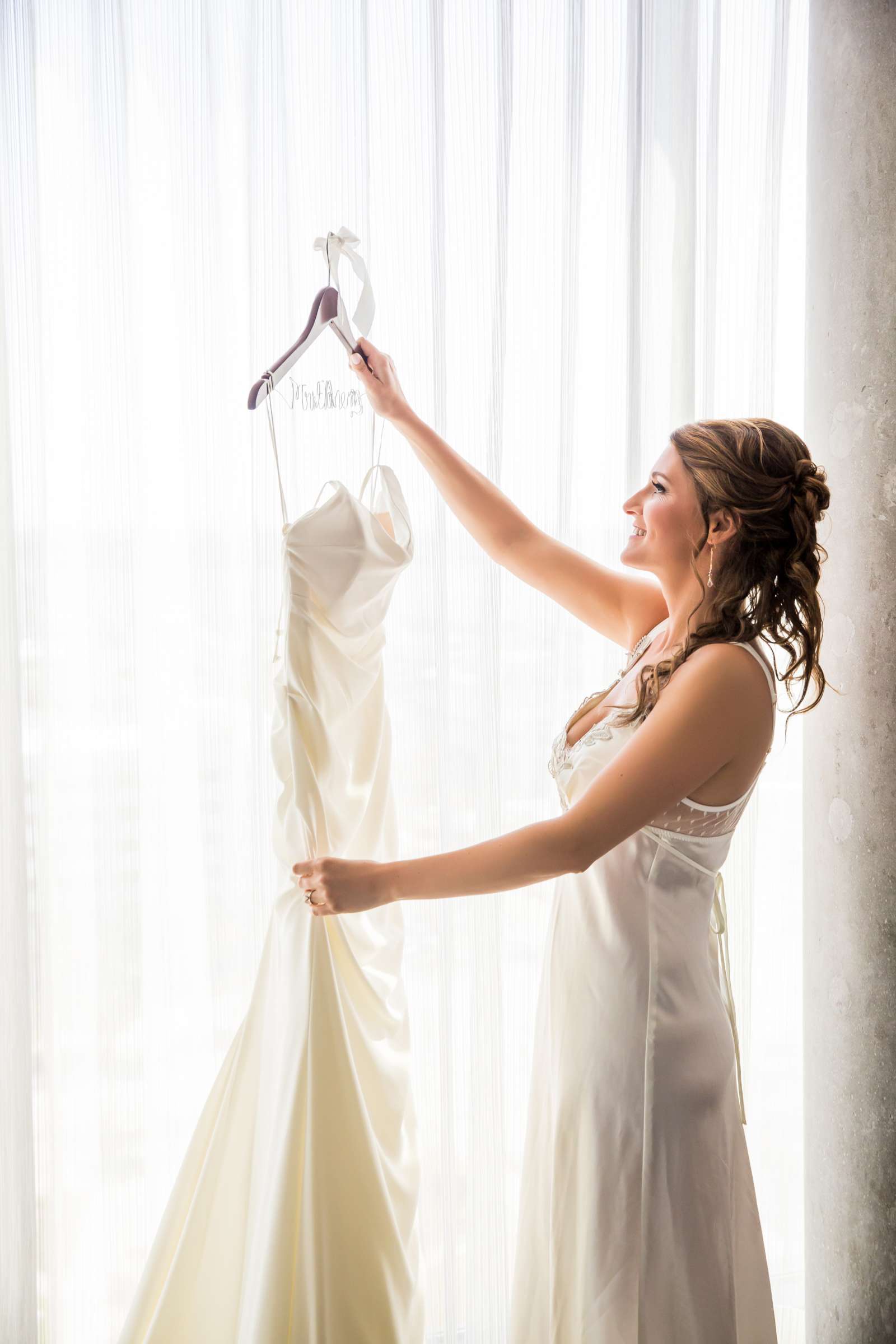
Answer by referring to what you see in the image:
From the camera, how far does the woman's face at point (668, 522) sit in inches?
51.4

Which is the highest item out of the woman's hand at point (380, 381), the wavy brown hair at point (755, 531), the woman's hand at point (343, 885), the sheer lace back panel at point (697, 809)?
the woman's hand at point (380, 381)

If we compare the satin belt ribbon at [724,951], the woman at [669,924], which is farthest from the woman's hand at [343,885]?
the satin belt ribbon at [724,951]

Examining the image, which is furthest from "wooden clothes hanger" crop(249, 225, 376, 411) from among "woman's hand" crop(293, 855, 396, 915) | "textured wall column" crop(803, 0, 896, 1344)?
"textured wall column" crop(803, 0, 896, 1344)

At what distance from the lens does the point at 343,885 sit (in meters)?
1.18

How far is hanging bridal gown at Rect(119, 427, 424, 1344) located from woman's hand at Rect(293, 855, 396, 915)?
0.04m

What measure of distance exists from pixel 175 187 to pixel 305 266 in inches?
8.4

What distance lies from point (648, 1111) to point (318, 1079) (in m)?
0.44

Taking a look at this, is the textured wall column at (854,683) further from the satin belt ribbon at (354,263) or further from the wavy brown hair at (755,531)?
the satin belt ribbon at (354,263)

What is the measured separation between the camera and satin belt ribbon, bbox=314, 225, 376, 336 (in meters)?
1.30

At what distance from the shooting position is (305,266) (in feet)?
4.80

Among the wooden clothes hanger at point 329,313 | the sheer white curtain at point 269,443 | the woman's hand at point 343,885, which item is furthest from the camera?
the sheer white curtain at point 269,443

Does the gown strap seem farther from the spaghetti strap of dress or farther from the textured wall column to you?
the textured wall column

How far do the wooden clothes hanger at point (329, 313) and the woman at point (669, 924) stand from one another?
1.57 ft

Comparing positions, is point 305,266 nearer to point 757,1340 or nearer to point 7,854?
point 7,854
